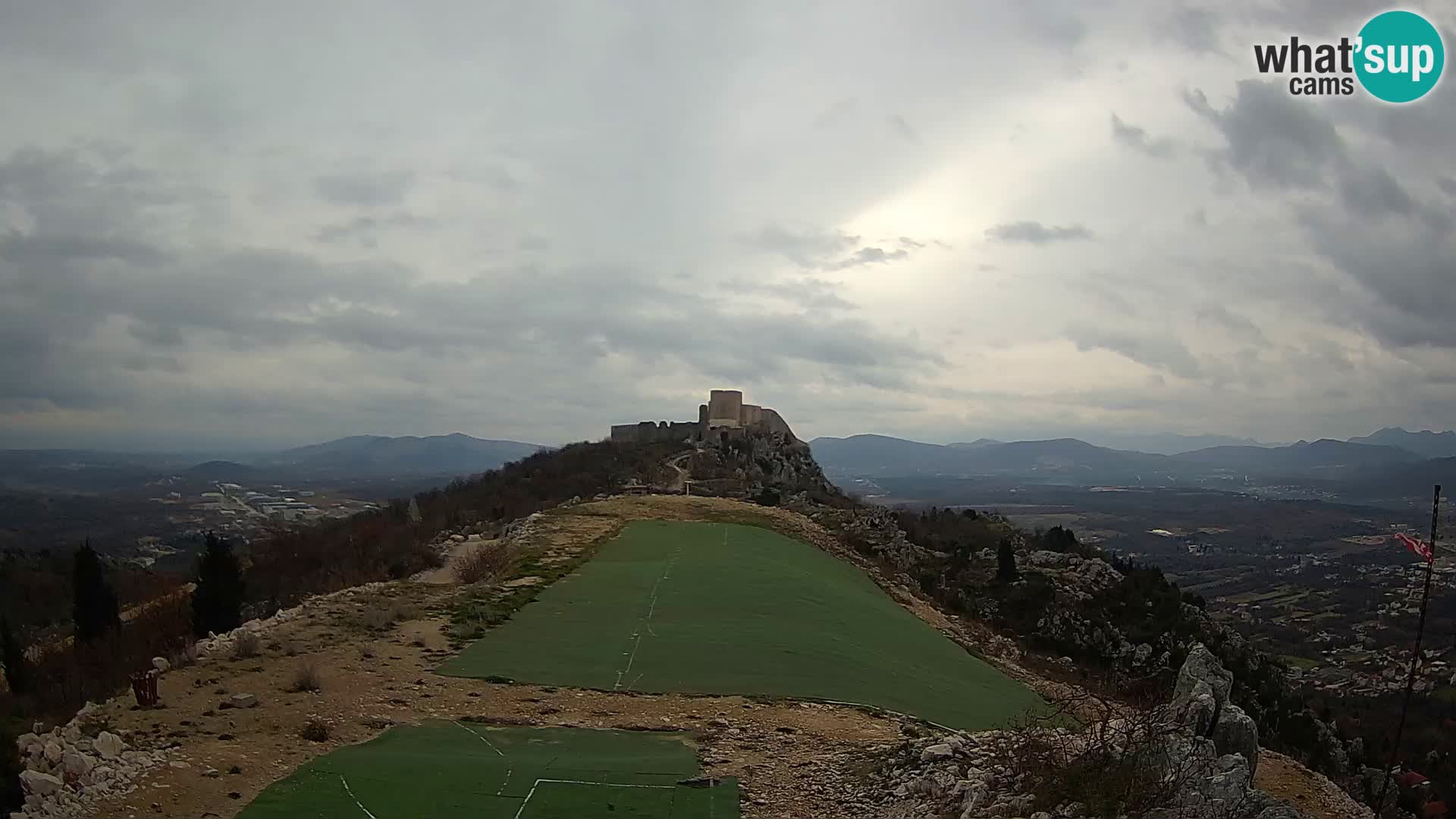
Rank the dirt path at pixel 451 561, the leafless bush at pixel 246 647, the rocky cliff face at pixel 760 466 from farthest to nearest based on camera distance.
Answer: the rocky cliff face at pixel 760 466, the dirt path at pixel 451 561, the leafless bush at pixel 246 647

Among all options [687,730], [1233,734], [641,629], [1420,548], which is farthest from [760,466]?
[1420,548]

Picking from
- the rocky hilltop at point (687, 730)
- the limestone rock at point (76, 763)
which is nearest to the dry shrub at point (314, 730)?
the rocky hilltop at point (687, 730)

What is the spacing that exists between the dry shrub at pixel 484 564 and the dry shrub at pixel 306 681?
920 centimetres

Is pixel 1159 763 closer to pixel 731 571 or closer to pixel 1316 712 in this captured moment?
pixel 731 571

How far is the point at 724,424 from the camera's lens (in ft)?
225

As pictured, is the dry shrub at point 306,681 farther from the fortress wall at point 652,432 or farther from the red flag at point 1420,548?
the fortress wall at point 652,432

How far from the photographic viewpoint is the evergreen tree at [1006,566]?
40281 millimetres

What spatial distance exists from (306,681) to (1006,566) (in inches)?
1380

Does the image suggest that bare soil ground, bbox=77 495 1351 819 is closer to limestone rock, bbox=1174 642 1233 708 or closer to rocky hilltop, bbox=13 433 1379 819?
rocky hilltop, bbox=13 433 1379 819

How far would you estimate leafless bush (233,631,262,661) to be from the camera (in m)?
12.8

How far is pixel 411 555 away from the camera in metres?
27.7

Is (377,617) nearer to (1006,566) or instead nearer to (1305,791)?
(1305,791)

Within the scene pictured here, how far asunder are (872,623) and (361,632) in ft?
36.9

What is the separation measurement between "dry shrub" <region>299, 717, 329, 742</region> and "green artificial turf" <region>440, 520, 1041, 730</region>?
126 inches
